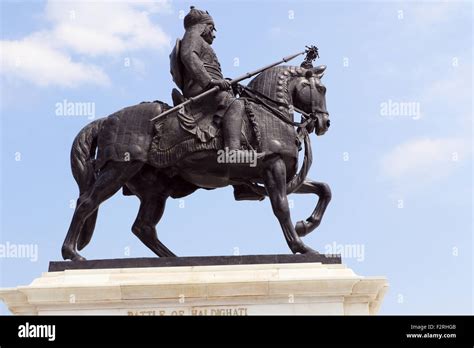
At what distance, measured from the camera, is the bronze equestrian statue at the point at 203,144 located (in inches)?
626

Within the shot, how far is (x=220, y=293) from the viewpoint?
14.7 meters

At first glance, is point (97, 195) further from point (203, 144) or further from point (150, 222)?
point (203, 144)

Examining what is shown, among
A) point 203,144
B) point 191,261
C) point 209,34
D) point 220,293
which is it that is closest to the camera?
point 220,293

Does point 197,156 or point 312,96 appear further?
point 312,96

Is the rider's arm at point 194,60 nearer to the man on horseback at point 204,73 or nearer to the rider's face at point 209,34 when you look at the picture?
the man on horseback at point 204,73

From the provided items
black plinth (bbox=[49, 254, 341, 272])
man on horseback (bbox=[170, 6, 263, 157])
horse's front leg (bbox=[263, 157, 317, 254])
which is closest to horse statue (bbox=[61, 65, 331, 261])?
horse's front leg (bbox=[263, 157, 317, 254])

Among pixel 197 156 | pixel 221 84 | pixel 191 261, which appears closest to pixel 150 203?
pixel 197 156

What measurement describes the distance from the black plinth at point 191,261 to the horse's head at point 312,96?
244cm

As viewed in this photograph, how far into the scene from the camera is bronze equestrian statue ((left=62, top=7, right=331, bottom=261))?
52.2ft

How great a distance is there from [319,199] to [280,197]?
4.07ft

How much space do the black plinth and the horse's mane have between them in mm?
2787
